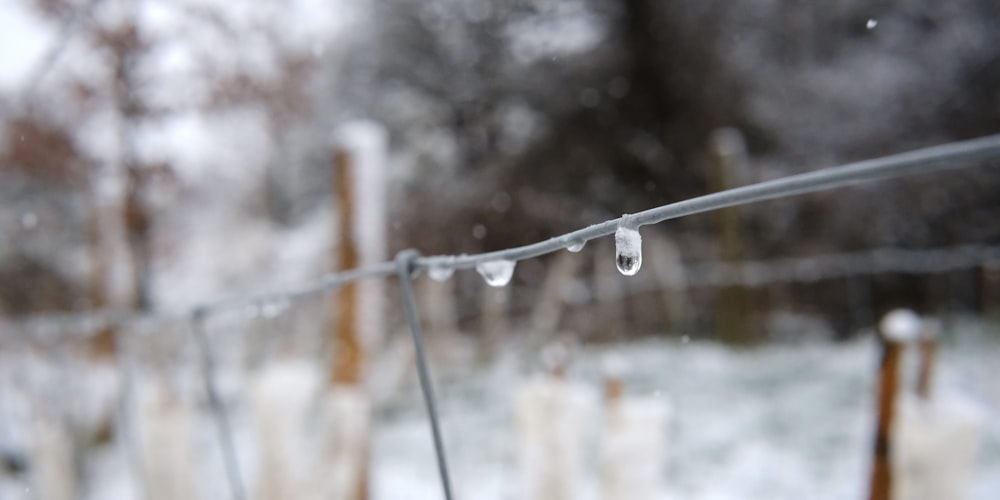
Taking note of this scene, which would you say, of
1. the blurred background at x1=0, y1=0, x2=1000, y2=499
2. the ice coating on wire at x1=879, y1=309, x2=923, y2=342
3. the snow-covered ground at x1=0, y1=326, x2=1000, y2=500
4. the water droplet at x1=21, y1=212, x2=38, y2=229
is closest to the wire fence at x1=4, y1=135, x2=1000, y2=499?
the ice coating on wire at x1=879, y1=309, x2=923, y2=342

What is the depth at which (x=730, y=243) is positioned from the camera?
351cm

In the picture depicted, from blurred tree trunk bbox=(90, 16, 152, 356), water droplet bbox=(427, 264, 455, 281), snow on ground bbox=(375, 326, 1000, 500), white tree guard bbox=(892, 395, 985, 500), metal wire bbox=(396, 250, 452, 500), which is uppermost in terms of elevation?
blurred tree trunk bbox=(90, 16, 152, 356)

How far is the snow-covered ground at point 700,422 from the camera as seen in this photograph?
204cm

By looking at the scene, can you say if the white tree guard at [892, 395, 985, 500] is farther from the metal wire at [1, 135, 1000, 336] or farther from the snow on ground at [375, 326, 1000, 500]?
the snow on ground at [375, 326, 1000, 500]

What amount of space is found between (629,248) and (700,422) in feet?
8.41

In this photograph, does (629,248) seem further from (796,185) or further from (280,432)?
(280,432)

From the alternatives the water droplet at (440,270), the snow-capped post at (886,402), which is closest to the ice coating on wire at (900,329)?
the snow-capped post at (886,402)

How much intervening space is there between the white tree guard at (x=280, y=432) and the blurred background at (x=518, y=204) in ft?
2.17

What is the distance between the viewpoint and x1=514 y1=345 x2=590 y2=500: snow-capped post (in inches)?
48.8

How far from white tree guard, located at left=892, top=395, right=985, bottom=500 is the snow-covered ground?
0.68 m

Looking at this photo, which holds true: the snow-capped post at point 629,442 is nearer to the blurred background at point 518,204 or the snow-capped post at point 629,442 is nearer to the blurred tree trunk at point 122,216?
the blurred background at point 518,204

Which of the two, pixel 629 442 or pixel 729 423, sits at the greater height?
pixel 629 442

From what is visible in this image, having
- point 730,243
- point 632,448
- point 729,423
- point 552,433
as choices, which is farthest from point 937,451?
point 730,243

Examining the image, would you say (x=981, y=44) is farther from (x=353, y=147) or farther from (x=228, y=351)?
(x=228, y=351)
